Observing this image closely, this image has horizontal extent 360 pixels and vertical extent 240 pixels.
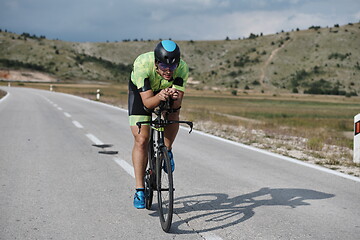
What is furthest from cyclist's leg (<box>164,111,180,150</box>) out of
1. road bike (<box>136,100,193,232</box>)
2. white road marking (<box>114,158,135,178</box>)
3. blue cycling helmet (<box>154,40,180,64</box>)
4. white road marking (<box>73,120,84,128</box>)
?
white road marking (<box>73,120,84,128</box>)

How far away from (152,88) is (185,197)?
5.61ft

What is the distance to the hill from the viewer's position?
7881 centimetres

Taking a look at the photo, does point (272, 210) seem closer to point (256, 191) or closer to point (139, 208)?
point (256, 191)

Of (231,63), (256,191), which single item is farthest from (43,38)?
(256,191)

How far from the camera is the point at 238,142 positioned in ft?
37.4

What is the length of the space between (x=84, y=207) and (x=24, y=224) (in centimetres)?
81

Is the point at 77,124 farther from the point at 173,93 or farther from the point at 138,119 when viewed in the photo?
the point at 173,93

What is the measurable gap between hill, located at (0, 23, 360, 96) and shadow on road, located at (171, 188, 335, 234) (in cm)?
6269

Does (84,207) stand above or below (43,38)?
below

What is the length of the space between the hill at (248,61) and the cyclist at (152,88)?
64.0 m

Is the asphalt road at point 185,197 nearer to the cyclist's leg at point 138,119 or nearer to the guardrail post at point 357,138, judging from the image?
the cyclist's leg at point 138,119

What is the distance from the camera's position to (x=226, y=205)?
5137 millimetres

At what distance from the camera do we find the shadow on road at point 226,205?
4.46m

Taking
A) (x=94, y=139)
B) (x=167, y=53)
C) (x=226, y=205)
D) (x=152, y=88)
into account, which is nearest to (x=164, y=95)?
(x=167, y=53)
